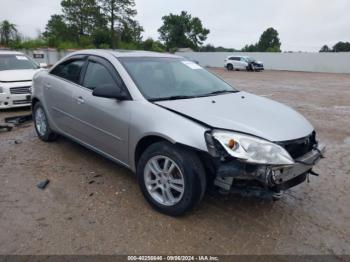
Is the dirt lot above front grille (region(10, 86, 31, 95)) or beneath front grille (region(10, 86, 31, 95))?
beneath

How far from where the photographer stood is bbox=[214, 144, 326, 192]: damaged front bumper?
8.96 ft

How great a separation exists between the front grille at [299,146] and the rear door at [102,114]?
1.61 metres

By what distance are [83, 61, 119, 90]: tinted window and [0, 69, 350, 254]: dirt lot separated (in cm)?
112

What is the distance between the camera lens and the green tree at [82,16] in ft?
165

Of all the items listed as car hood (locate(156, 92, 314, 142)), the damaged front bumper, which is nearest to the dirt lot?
the damaged front bumper

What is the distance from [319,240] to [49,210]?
2.58m

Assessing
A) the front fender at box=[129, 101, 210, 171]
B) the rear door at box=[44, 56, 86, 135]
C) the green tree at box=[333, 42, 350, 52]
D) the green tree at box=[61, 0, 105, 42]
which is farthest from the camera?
the green tree at box=[333, 42, 350, 52]

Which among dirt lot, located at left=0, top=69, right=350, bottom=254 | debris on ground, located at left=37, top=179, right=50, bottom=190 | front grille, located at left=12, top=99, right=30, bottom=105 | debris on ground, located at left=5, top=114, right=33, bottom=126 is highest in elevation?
dirt lot, located at left=0, top=69, right=350, bottom=254

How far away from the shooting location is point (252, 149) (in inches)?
109

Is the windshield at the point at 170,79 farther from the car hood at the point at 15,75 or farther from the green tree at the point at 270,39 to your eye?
the green tree at the point at 270,39

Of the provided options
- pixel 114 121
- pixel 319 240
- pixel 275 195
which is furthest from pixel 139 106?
pixel 319 240

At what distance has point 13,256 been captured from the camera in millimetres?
2611

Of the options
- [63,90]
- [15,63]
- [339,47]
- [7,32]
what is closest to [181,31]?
[339,47]

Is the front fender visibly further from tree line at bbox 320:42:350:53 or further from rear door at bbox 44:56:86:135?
tree line at bbox 320:42:350:53
